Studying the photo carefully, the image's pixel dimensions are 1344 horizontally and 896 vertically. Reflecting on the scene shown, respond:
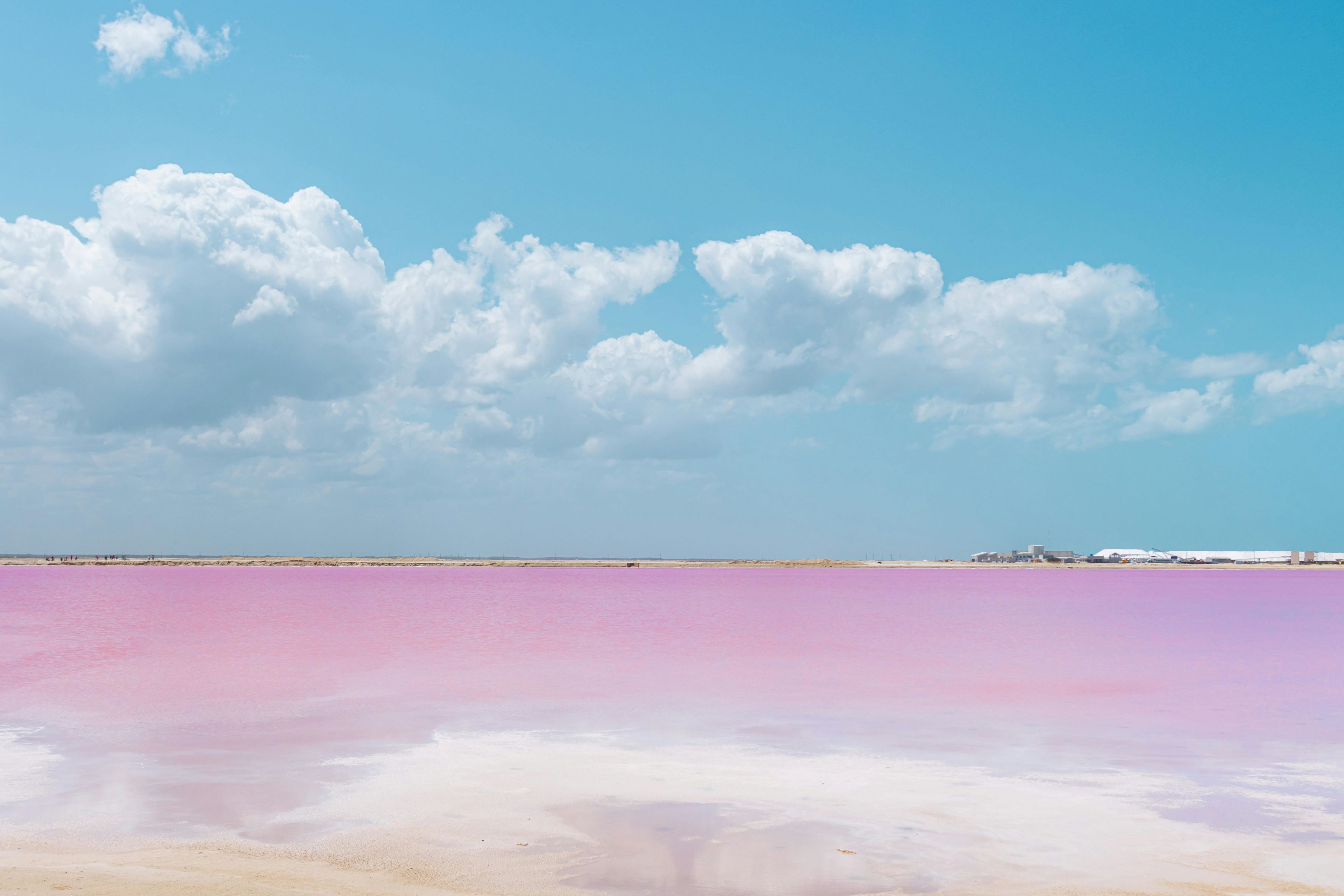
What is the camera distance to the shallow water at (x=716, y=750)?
380 inches

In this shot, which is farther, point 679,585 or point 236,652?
point 679,585

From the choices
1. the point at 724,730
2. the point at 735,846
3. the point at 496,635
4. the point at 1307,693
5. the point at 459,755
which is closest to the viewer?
the point at 735,846

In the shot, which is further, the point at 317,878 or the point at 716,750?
the point at 716,750

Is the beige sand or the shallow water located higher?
the beige sand

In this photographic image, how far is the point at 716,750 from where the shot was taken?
48.3 feet

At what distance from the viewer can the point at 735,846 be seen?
31.7ft

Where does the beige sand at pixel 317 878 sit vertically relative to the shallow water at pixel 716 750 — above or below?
above

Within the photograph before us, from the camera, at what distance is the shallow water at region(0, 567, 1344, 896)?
9648 millimetres

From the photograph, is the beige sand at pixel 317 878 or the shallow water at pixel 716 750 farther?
the shallow water at pixel 716 750

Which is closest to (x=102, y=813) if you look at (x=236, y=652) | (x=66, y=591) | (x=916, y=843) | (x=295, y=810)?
(x=295, y=810)

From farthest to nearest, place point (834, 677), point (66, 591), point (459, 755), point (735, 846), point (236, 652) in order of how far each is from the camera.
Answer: point (66, 591), point (236, 652), point (834, 677), point (459, 755), point (735, 846)

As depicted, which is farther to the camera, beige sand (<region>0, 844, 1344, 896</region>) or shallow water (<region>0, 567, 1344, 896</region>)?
shallow water (<region>0, 567, 1344, 896</region>)

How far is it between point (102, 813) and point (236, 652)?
19.8 meters

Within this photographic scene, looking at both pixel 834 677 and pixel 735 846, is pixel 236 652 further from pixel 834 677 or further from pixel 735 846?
pixel 735 846
